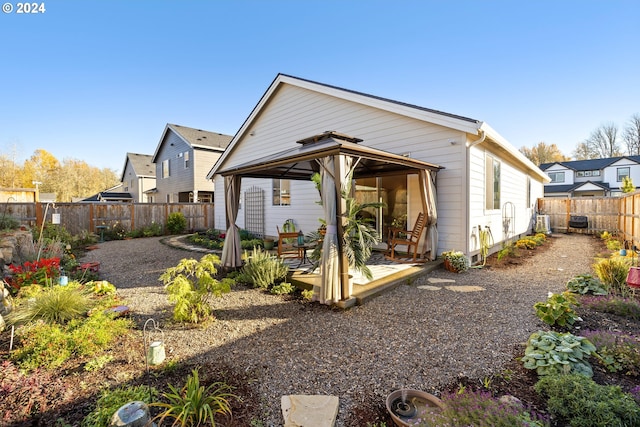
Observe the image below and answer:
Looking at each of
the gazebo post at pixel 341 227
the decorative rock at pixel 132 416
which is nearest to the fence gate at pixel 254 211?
the gazebo post at pixel 341 227

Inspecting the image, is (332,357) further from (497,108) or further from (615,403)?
(497,108)

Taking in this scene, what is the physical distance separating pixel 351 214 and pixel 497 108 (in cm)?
1124

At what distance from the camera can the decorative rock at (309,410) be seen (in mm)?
1865

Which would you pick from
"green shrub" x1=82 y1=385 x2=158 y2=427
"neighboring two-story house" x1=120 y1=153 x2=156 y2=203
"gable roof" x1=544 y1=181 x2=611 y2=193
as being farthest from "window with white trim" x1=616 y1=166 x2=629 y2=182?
"neighboring two-story house" x1=120 y1=153 x2=156 y2=203

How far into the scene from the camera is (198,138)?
1934 cm

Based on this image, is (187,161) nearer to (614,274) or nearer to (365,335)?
(365,335)

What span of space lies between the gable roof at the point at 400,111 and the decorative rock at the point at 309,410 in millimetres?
5831

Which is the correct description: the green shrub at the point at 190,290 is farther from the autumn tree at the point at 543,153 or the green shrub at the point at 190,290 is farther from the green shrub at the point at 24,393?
the autumn tree at the point at 543,153

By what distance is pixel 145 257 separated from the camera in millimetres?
8297

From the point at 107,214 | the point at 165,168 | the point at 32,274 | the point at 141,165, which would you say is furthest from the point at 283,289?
the point at 141,165

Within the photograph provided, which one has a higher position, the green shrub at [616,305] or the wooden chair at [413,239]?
the wooden chair at [413,239]

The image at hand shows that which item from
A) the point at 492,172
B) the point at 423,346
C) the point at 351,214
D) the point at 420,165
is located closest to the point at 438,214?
the point at 420,165

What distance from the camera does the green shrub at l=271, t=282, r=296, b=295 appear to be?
4859mm

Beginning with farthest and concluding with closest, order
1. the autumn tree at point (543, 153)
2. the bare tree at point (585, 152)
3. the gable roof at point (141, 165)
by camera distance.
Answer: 1. the autumn tree at point (543, 153)
2. the bare tree at point (585, 152)
3. the gable roof at point (141, 165)
